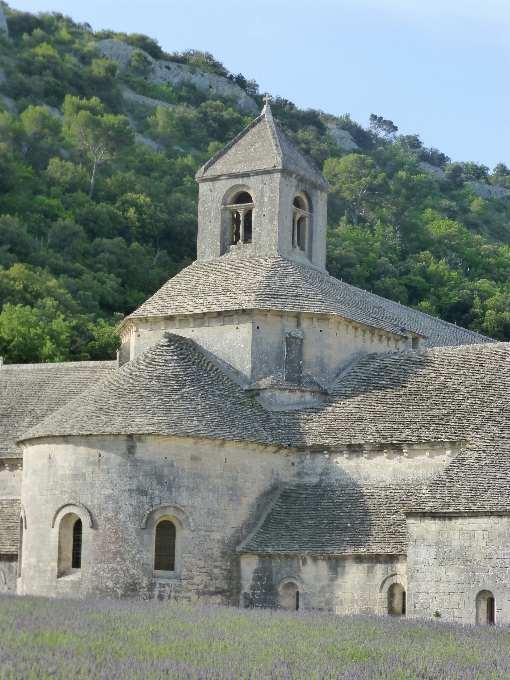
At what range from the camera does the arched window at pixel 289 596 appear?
31.3 m

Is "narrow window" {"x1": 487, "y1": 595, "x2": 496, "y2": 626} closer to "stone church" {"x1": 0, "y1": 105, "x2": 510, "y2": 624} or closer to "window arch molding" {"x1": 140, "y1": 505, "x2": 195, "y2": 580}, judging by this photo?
"stone church" {"x1": 0, "y1": 105, "x2": 510, "y2": 624}

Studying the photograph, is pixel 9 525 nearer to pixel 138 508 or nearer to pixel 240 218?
pixel 138 508

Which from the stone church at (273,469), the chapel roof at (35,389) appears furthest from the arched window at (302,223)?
the chapel roof at (35,389)

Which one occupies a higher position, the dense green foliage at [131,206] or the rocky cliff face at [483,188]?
the rocky cliff face at [483,188]

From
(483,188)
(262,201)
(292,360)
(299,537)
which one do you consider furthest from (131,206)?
(483,188)

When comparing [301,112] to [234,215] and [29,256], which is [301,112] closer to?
[29,256]

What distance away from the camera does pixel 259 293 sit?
35438 millimetres

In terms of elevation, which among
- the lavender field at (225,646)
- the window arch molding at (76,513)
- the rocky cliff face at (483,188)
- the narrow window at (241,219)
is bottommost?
the lavender field at (225,646)

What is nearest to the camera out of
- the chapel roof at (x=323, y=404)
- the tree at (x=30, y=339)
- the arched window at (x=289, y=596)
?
the arched window at (x=289, y=596)

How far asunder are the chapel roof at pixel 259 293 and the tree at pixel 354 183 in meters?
68.6

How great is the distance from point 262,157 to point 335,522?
500 inches

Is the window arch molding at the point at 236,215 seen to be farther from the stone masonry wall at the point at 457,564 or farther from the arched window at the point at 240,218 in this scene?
the stone masonry wall at the point at 457,564

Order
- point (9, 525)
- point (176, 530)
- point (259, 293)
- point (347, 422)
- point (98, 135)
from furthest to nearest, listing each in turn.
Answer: point (98, 135) < point (9, 525) < point (259, 293) < point (347, 422) < point (176, 530)

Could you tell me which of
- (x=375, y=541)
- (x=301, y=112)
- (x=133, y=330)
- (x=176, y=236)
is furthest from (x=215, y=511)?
(x=301, y=112)
